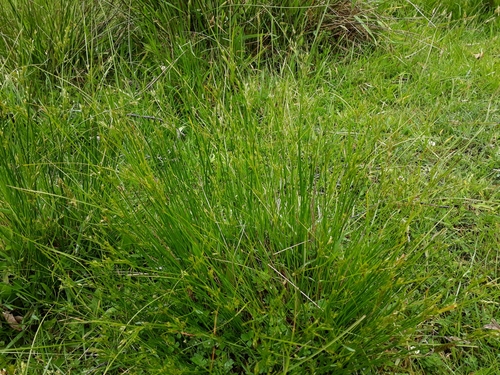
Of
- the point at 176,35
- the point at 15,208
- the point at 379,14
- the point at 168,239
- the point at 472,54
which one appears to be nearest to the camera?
the point at 168,239

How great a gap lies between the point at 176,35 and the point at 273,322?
6.88 ft

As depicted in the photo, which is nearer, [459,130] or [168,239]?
[168,239]

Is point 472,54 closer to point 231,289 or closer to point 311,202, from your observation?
point 311,202

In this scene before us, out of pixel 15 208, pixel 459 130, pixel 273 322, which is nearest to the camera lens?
pixel 273 322

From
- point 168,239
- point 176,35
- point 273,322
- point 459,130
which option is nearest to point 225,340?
point 273,322

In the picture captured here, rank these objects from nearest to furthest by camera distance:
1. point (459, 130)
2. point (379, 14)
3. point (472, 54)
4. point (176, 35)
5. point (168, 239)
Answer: point (168, 239)
point (459, 130)
point (176, 35)
point (472, 54)
point (379, 14)

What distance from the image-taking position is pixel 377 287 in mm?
1643

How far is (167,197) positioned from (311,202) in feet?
1.56

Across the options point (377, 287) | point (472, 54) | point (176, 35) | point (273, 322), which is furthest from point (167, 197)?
point (472, 54)

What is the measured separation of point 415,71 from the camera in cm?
334

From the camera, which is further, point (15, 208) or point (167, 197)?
point (15, 208)

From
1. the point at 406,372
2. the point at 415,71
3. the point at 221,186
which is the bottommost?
the point at 406,372

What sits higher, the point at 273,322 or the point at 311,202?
the point at 311,202

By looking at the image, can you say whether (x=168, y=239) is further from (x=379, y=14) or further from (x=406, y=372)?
(x=379, y=14)
